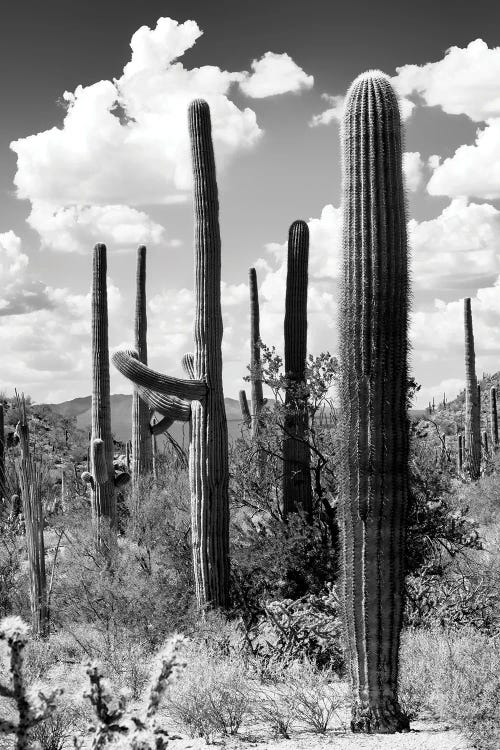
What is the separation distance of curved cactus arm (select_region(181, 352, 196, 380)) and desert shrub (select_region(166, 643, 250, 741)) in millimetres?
4341

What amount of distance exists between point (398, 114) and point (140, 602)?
7.07m

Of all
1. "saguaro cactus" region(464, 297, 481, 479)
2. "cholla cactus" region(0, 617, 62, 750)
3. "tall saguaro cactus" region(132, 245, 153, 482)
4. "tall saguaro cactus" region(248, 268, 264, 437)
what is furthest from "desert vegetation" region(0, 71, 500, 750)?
"saguaro cactus" region(464, 297, 481, 479)

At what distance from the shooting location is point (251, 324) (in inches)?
924

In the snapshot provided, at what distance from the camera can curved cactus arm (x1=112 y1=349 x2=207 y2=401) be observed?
10.9m

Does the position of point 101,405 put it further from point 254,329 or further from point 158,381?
point 254,329

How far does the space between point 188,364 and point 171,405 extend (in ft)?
2.17

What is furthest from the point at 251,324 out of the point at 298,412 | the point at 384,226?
the point at 384,226

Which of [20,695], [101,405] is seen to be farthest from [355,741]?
[101,405]

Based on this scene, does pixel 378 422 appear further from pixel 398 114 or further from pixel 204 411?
pixel 204 411

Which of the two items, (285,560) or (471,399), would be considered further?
(471,399)

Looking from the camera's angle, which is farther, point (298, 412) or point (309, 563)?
point (298, 412)

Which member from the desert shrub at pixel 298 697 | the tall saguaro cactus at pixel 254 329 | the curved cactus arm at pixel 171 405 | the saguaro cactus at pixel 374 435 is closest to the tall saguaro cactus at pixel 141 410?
the tall saguaro cactus at pixel 254 329

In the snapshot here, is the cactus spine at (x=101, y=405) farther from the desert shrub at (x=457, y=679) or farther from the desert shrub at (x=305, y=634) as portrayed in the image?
the desert shrub at (x=457, y=679)

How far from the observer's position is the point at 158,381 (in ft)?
36.0
